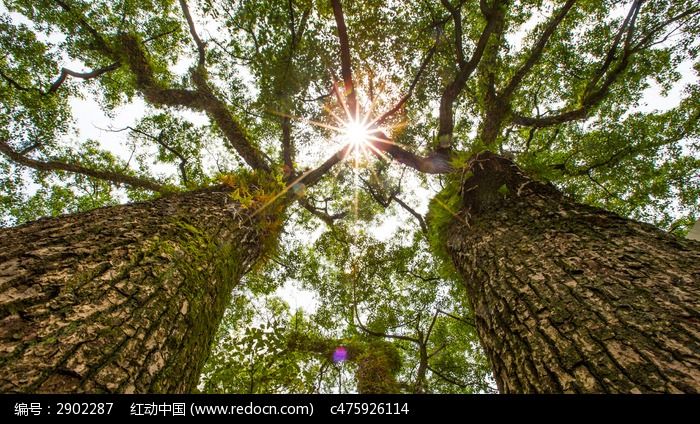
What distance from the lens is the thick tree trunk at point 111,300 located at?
1.31 meters

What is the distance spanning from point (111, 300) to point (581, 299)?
8.54 feet

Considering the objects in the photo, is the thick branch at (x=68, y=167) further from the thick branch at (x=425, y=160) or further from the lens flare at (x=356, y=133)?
the thick branch at (x=425, y=160)

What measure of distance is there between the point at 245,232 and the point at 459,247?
245 cm

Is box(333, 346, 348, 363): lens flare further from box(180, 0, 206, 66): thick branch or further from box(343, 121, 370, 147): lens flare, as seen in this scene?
box(180, 0, 206, 66): thick branch

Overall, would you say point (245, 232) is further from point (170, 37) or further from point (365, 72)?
point (170, 37)

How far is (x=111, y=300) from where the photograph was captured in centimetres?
171

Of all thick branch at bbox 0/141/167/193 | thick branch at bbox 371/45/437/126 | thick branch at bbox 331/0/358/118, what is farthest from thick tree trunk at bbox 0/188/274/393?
thick branch at bbox 0/141/167/193

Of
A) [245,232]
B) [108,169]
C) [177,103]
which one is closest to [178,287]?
[245,232]

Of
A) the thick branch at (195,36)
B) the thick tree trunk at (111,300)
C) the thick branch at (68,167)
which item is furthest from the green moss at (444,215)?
the thick branch at (195,36)

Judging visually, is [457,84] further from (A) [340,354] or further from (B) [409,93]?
(A) [340,354]

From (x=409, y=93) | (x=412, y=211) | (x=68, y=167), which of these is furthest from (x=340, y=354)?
(x=68, y=167)

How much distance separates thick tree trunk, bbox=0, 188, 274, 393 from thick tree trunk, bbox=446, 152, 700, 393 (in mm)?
2056

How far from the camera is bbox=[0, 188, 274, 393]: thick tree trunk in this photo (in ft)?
4.29

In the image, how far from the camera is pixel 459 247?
3074 mm
